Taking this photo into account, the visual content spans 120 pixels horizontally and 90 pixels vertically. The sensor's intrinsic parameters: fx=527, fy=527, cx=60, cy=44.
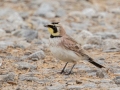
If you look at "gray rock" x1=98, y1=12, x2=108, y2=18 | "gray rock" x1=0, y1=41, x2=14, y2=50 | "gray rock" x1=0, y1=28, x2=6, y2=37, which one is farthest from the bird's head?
"gray rock" x1=98, y1=12, x2=108, y2=18

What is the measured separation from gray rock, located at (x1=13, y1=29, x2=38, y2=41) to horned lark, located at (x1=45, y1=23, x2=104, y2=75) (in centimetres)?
280

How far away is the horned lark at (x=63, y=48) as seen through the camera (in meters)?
7.51

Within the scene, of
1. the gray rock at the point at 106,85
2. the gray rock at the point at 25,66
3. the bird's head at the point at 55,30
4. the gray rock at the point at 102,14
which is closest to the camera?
the gray rock at the point at 106,85

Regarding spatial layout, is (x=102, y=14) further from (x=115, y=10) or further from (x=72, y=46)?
(x=72, y=46)

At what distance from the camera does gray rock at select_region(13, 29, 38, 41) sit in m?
10.6

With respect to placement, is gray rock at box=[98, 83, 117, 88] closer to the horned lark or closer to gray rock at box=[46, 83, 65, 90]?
gray rock at box=[46, 83, 65, 90]

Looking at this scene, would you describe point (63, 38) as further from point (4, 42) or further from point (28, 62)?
point (4, 42)

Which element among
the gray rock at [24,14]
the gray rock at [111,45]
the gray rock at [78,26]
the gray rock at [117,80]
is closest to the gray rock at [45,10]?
the gray rock at [24,14]

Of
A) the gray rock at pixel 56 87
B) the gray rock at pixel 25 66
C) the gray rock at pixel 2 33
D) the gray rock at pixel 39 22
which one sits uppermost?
the gray rock at pixel 56 87

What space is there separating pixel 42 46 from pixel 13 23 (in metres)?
2.17

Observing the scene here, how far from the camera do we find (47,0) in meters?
15.5

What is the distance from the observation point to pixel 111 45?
983cm

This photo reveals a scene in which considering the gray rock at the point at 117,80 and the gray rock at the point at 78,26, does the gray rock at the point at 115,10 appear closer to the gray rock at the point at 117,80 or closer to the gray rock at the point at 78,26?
the gray rock at the point at 78,26

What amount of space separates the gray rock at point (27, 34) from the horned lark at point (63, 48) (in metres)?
2.80
